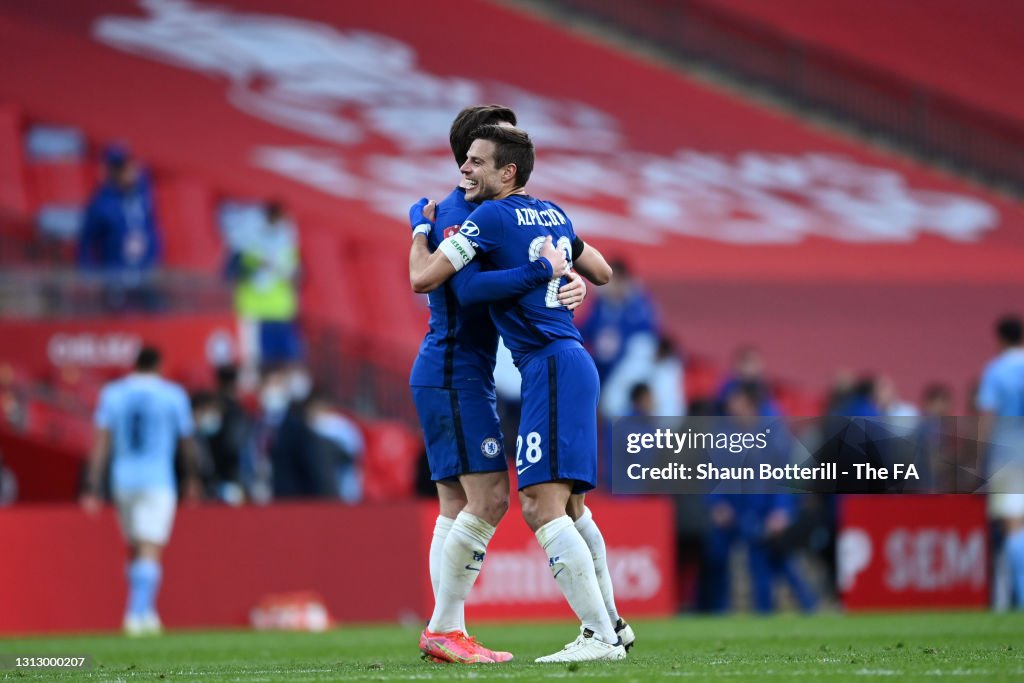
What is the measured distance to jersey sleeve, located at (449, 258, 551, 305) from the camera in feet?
23.6

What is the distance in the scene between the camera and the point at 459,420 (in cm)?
756

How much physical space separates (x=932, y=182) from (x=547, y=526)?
1893 cm

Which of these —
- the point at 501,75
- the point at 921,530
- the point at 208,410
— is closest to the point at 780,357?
the point at 501,75

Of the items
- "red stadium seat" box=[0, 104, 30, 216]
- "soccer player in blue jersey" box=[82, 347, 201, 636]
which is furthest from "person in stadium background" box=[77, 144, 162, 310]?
"soccer player in blue jersey" box=[82, 347, 201, 636]

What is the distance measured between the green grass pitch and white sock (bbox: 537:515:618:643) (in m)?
0.20

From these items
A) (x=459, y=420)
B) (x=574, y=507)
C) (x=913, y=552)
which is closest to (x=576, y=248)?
(x=459, y=420)

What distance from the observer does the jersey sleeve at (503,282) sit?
283 inches

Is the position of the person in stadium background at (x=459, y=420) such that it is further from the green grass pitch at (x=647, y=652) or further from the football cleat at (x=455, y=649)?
the green grass pitch at (x=647, y=652)

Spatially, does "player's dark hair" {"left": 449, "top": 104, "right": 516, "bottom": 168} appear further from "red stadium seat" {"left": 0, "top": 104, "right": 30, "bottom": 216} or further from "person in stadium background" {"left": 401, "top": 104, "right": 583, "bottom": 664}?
"red stadium seat" {"left": 0, "top": 104, "right": 30, "bottom": 216}

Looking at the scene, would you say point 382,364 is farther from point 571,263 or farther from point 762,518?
point 571,263

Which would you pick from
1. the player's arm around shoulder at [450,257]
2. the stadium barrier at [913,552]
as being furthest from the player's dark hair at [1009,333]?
the player's arm around shoulder at [450,257]

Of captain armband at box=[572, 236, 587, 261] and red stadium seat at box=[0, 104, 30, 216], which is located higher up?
red stadium seat at box=[0, 104, 30, 216]

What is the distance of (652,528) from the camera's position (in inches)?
596

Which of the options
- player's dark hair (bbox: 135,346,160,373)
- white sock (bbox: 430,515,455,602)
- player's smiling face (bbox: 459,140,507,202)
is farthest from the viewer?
player's dark hair (bbox: 135,346,160,373)
